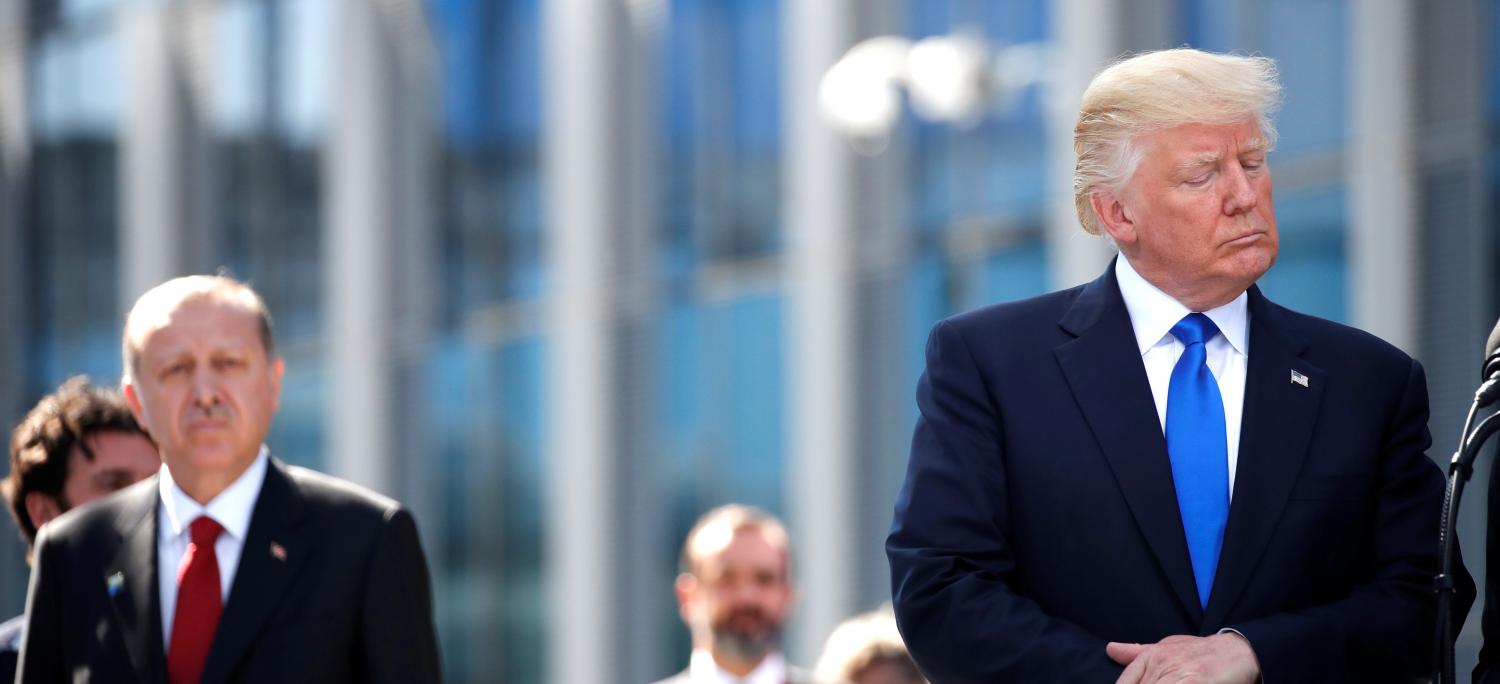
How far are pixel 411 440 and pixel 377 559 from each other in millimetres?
15905

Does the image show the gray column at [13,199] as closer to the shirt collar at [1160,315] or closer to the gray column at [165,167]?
the gray column at [165,167]

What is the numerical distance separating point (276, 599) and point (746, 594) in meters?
3.60

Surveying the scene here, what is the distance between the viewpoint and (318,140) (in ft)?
69.6

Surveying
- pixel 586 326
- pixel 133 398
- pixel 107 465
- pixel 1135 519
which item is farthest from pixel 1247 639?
pixel 586 326

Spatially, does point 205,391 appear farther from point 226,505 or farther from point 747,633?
point 747,633

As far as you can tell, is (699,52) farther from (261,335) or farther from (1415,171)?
(261,335)

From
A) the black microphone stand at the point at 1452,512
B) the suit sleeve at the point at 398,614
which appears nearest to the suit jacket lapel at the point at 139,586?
the suit sleeve at the point at 398,614

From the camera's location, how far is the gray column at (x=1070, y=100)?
13078 millimetres

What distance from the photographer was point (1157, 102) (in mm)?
3785

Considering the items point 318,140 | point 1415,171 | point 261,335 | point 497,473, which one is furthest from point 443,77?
point 261,335

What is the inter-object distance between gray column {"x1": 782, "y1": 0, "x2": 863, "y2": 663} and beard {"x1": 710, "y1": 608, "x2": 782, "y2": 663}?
23.9 ft

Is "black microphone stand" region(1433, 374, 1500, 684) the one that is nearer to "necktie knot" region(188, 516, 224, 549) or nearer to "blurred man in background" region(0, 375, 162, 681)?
"necktie knot" region(188, 516, 224, 549)

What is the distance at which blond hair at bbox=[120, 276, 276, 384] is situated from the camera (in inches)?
186

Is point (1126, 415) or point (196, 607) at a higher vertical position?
point (1126, 415)
